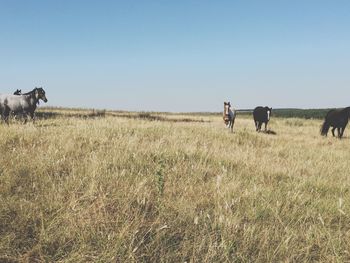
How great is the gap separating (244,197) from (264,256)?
147 cm

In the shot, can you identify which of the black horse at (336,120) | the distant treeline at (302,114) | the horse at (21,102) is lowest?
the distant treeline at (302,114)

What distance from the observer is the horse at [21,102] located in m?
17.6

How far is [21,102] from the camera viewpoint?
17859 millimetres

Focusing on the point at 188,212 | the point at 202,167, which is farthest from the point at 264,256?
the point at 202,167

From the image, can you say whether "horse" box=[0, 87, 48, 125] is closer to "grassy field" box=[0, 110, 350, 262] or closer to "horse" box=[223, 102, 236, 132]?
"horse" box=[223, 102, 236, 132]

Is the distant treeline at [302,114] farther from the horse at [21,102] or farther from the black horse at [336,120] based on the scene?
the horse at [21,102]

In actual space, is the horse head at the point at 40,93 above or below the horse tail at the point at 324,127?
above

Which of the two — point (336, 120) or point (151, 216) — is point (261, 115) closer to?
point (336, 120)

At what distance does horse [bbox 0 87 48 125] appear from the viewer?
57.6 ft

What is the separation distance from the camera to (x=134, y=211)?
152 inches

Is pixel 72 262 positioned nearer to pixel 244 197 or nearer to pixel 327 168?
pixel 244 197

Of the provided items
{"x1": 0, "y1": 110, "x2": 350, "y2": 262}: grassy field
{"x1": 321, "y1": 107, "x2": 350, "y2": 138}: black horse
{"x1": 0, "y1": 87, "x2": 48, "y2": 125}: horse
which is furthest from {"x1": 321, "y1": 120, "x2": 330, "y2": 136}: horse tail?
{"x1": 0, "y1": 110, "x2": 350, "y2": 262}: grassy field

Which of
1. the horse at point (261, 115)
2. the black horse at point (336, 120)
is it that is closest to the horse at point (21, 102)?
the horse at point (261, 115)

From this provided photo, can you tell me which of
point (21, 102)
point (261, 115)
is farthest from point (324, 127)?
point (21, 102)
